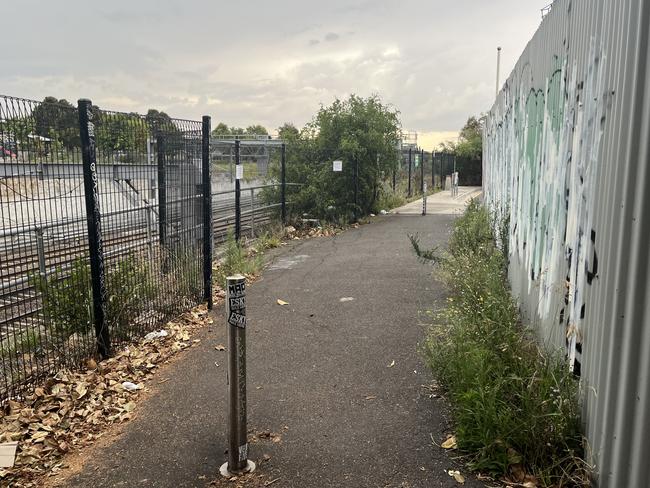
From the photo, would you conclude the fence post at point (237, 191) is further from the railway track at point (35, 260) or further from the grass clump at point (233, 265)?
the railway track at point (35, 260)

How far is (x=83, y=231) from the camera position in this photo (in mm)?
4996

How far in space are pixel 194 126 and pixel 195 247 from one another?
1524 millimetres

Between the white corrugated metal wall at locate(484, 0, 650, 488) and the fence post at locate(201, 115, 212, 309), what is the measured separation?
405 cm

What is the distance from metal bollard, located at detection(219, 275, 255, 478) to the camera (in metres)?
3.45

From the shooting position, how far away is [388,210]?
19.6 metres

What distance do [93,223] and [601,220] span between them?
4.07 meters

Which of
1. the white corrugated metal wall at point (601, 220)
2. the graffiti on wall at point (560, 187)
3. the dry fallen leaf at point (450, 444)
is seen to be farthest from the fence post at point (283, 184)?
the dry fallen leaf at point (450, 444)

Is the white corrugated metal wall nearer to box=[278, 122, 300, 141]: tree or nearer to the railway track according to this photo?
the railway track

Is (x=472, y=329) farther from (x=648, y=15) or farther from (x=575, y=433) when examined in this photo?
(x=648, y=15)

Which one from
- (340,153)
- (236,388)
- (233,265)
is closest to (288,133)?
(340,153)

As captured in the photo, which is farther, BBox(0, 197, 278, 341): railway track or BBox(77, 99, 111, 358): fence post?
BBox(77, 99, 111, 358): fence post

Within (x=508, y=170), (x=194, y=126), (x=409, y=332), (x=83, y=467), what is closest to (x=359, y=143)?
(x=508, y=170)

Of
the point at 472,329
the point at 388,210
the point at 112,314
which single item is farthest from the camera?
the point at 388,210

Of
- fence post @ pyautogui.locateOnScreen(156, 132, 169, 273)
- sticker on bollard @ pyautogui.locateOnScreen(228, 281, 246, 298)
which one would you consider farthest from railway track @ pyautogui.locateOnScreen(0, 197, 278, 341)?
sticker on bollard @ pyautogui.locateOnScreen(228, 281, 246, 298)
